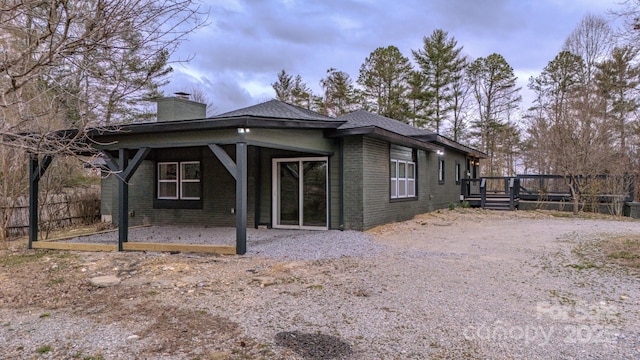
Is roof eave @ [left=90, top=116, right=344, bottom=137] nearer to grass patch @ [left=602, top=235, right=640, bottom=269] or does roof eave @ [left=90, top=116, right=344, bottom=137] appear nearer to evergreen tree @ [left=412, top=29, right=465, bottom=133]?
grass patch @ [left=602, top=235, right=640, bottom=269]

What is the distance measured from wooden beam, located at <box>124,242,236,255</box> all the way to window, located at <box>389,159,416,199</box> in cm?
561

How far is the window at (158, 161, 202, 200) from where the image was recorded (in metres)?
11.2

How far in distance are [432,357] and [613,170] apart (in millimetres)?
14671

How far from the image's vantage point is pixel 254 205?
10.5m

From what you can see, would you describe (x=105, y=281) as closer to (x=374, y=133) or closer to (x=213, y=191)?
(x=213, y=191)

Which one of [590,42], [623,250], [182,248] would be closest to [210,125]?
[182,248]

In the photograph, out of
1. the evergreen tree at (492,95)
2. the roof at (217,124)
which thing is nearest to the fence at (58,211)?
the roof at (217,124)

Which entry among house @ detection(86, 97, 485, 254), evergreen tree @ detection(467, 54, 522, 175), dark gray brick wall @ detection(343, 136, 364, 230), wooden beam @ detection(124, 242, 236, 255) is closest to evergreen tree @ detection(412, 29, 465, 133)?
evergreen tree @ detection(467, 54, 522, 175)

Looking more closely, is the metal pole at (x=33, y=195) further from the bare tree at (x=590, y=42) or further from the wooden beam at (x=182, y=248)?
the bare tree at (x=590, y=42)

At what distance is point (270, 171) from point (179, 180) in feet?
9.78

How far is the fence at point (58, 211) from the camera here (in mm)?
10336

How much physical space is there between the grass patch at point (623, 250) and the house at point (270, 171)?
189 inches

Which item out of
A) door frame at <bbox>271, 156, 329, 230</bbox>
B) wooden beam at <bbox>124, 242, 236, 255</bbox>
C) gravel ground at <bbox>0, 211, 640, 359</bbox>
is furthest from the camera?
door frame at <bbox>271, 156, 329, 230</bbox>

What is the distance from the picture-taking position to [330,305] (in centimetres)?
411
